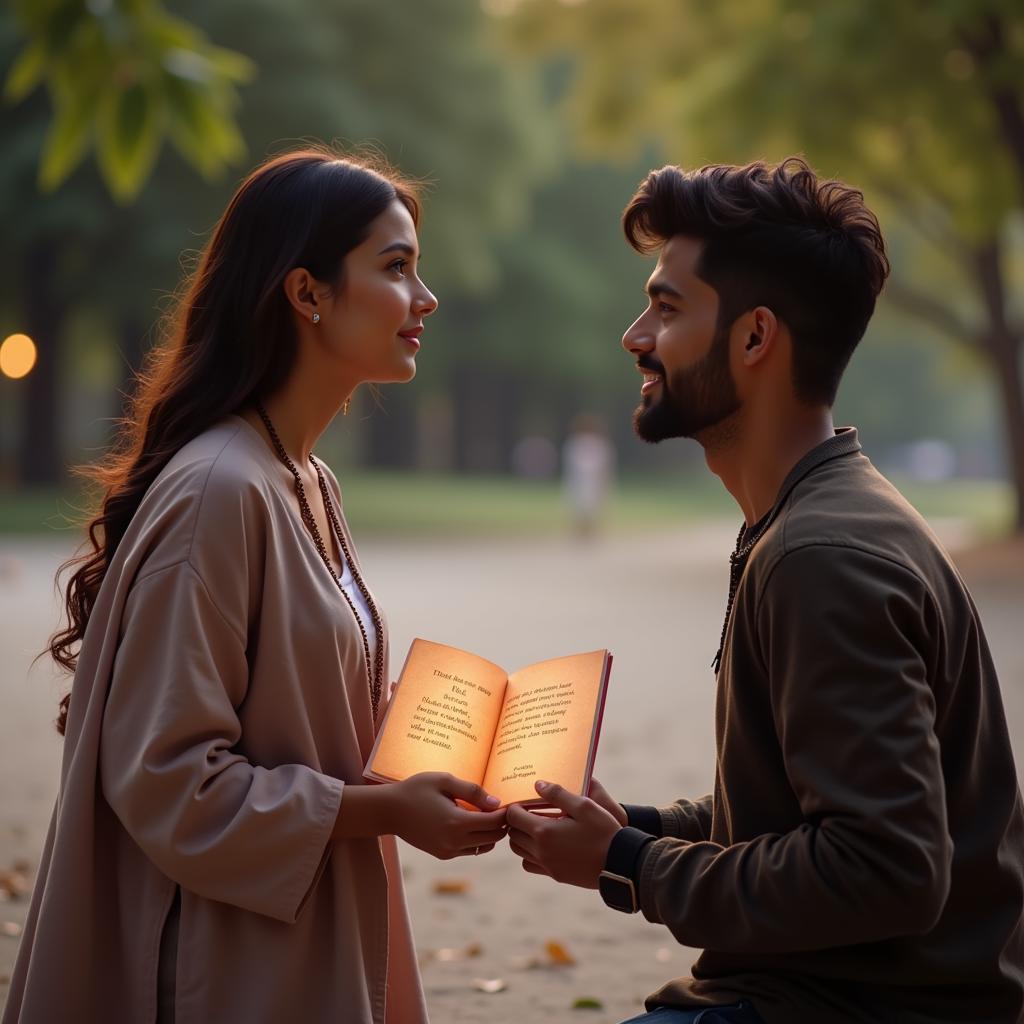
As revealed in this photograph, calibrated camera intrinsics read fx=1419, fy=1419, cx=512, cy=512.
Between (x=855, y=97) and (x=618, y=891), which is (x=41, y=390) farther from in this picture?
(x=618, y=891)

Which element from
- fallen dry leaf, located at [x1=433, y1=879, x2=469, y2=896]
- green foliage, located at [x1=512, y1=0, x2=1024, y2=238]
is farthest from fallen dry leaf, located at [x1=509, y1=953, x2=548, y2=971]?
green foliage, located at [x1=512, y1=0, x2=1024, y2=238]

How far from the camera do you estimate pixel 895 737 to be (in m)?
2.20

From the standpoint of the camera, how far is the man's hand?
2629mm

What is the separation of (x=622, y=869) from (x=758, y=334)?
1.02 m

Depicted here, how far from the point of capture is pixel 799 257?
8.65 feet

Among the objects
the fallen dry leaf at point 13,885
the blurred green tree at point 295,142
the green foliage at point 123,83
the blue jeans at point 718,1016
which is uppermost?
the blurred green tree at point 295,142

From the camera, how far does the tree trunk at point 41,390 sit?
109 ft

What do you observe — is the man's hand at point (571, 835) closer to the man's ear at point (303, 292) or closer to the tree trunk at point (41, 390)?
the man's ear at point (303, 292)

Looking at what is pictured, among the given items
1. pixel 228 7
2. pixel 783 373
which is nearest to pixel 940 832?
pixel 783 373

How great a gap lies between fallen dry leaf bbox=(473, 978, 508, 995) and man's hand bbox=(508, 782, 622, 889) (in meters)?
Result: 2.41

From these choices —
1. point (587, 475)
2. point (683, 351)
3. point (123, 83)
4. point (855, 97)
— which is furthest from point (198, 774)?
point (587, 475)

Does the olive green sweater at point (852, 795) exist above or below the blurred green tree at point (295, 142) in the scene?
below

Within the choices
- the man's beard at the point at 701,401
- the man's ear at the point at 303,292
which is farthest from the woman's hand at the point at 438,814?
the man's ear at the point at 303,292

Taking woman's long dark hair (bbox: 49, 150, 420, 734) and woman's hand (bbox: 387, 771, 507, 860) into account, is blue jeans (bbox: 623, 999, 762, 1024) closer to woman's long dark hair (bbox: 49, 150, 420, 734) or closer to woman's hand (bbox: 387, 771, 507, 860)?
woman's hand (bbox: 387, 771, 507, 860)
